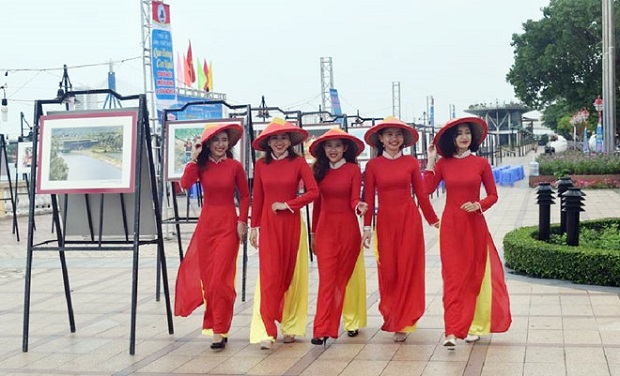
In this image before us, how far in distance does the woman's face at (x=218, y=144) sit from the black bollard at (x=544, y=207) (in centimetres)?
446

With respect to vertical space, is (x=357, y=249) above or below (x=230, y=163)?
below

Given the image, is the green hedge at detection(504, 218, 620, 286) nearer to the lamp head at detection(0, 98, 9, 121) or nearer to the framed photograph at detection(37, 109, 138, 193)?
the framed photograph at detection(37, 109, 138, 193)

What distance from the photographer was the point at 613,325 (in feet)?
20.5

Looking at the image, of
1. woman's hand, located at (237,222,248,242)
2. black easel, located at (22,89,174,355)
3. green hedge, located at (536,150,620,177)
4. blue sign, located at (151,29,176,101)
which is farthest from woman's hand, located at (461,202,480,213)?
green hedge, located at (536,150,620,177)

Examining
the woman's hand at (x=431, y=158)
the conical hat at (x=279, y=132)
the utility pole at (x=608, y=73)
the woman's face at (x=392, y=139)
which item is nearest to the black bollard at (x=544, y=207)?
the woman's hand at (x=431, y=158)

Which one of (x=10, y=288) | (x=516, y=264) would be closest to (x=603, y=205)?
(x=516, y=264)

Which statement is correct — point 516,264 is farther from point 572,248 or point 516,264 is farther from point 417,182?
point 417,182

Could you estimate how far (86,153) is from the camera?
6320 mm

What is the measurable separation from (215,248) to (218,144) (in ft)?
2.52

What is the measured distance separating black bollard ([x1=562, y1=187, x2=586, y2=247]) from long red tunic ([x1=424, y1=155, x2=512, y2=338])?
304 centimetres

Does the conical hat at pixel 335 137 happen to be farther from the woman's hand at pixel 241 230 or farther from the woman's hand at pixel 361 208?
the woman's hand at pixel 241 230

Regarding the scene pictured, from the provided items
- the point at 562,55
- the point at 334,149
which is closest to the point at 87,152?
the point at 334,149

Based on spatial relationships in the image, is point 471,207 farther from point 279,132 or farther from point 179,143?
point 179,143

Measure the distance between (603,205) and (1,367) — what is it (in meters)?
14.7
